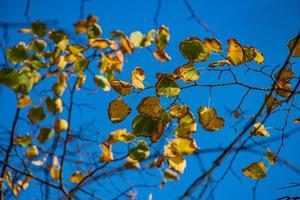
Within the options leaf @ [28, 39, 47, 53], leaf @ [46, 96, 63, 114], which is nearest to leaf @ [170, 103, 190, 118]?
leaf @ [46, 96, 63, 114]

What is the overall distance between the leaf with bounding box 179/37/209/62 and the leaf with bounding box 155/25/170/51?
222 mm

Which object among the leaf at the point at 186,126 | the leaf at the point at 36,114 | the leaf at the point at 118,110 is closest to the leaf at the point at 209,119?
the leaf at the point at 186,126

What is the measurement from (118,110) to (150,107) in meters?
0.13

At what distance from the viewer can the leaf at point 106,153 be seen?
1.47 m

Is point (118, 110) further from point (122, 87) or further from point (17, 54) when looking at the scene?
point (17, 54)

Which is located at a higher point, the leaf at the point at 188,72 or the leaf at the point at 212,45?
the leaf at the point at 212,45

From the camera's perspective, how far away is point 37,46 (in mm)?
1474

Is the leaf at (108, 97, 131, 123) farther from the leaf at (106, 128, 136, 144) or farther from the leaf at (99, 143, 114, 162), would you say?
the leaf at (99, 143, 114, 162)

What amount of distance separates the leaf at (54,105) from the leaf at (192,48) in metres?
0.63

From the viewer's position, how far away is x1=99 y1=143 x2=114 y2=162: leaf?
147 centimetres

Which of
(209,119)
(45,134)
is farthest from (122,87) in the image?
(45,134)

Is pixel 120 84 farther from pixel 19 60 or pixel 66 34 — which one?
pixel 19 60

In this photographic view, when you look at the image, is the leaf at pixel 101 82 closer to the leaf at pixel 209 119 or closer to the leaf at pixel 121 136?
the leaf at pixel 121 136

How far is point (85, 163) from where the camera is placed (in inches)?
62.4
